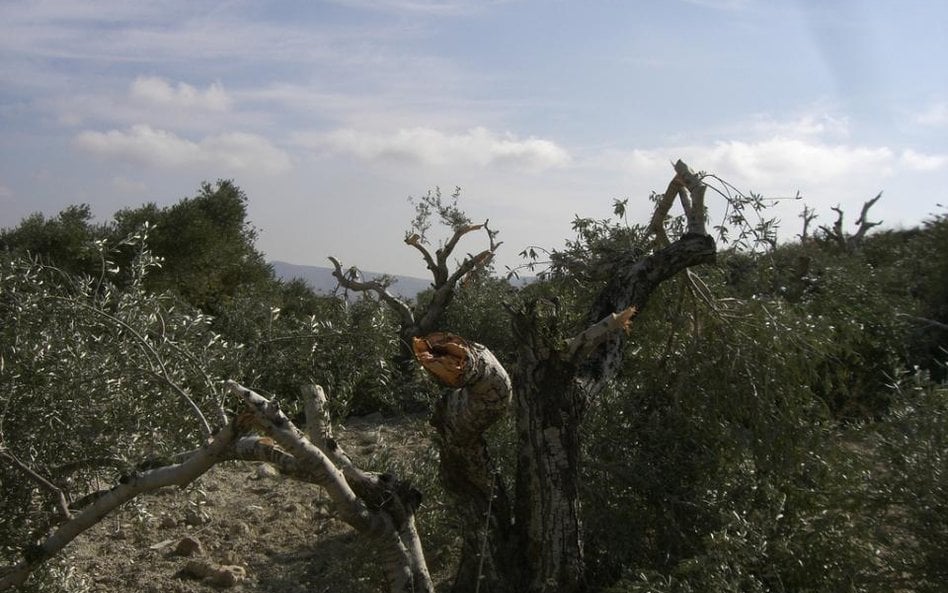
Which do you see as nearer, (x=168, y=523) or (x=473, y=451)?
(x=473, y=451)

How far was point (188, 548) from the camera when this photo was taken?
6605 mm

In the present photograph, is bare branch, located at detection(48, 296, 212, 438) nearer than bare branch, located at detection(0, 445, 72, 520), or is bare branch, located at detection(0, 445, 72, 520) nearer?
bare branch, located at detection(0, 445, 72, 520)

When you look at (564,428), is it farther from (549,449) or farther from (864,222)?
(864,222)

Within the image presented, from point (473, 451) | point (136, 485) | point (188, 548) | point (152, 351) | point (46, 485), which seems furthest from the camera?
point (188, 548)

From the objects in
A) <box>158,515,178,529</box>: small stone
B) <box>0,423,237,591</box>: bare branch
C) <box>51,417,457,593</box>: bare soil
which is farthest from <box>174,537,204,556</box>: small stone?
<box>0,423,237,591</box>: bare branch

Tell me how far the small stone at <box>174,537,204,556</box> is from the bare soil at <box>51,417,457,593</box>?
0.01 meters

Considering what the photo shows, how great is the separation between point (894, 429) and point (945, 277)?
10157mm

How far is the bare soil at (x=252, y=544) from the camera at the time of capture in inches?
232

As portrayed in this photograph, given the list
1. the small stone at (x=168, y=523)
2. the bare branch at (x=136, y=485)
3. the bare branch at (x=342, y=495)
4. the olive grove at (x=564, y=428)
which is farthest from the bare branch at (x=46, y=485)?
the small stone at (x=168, y=523)

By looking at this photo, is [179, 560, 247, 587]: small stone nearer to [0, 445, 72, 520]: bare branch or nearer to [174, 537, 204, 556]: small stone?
[174, 537, 204, 556]: small stone

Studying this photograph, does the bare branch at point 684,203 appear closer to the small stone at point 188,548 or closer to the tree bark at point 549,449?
the tree bark at point 549,449

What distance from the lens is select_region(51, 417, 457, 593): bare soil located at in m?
5.90

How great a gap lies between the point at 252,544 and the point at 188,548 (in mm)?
536

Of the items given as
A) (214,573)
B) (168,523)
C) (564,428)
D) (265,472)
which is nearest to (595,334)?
(564,428)
